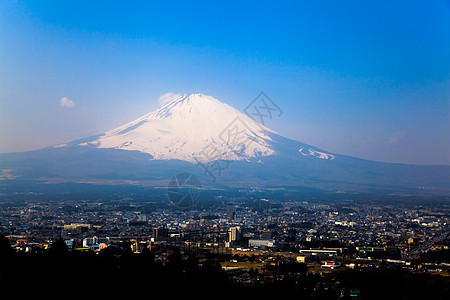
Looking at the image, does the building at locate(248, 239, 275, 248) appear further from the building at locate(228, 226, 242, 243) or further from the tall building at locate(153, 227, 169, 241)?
the tall building at locate(153, 227, 169, 241)

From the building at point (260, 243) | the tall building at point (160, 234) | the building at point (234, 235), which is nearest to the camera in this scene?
the building at point (260, 243)

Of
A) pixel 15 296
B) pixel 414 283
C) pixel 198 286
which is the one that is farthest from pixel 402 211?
pixel 15 296

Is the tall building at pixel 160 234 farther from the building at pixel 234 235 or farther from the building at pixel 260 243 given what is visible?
the building at pixel 260 243

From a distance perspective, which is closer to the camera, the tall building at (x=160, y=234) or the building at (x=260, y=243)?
the building at (x=260, y=243)

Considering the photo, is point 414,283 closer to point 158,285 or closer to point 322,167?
point 158,285

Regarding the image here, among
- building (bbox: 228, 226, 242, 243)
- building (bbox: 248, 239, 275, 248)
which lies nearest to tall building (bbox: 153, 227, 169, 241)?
building (bbox: 228, 226, 242, 243)

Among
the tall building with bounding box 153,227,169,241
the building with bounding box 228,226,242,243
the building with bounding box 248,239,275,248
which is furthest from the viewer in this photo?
the building with bounding box 228,226,242,243

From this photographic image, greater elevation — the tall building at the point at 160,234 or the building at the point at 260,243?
the tall building at the point at 160,234

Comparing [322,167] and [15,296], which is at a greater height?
[322,167]

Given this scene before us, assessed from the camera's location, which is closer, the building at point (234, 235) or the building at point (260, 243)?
the building at point (260, 243)

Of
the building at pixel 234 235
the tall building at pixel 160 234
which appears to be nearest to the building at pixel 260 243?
the building at pixel 234 235

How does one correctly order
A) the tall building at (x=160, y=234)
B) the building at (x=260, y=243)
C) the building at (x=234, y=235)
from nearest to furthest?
the building at (x=260, y=243) < the tall building at (x=160, y=234) < the building at (x=234, y=235)
